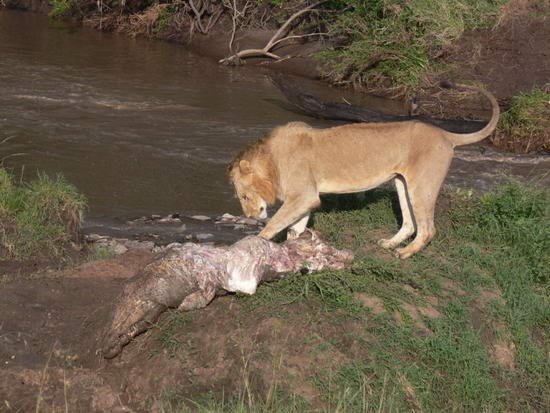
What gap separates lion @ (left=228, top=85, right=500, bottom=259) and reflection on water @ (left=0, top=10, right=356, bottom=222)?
14.4ft

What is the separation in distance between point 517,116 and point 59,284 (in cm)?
1190

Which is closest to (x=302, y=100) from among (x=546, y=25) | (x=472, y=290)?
(x=546, y=25)

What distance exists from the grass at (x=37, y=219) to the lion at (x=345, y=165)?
2380 mm

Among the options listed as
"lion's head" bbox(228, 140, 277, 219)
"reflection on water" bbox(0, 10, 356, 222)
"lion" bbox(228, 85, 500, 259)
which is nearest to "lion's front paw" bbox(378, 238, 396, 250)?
"lion" bbox(228, 85, 500, 259)

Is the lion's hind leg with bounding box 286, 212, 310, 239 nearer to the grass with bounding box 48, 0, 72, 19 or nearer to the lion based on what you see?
the lion

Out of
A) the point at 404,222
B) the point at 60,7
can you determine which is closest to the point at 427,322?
the point at 404,222

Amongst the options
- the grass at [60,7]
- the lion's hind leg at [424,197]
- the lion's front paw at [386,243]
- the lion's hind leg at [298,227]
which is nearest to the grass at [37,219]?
the lion's hind leg at [298,227]

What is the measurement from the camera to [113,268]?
7637 mm

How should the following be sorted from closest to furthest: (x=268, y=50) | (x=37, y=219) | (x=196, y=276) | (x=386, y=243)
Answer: (x=196, y=276)
(x=386, y=243)
(x=37, y=219)
(x=268, y=50)

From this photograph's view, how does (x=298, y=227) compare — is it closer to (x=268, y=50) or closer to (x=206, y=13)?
(x=268, y=50)

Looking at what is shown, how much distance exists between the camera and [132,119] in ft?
55.3

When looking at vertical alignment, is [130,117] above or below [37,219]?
below

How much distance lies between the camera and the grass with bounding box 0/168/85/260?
8.84m

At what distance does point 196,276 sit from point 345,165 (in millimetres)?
2387
